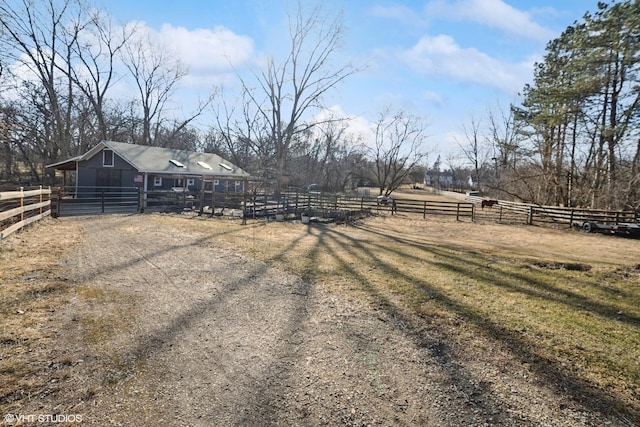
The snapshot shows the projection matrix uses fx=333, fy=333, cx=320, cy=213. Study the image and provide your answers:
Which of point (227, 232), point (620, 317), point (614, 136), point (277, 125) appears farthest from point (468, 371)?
point (277, 125)

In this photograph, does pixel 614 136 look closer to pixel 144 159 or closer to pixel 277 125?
pixel 277 125

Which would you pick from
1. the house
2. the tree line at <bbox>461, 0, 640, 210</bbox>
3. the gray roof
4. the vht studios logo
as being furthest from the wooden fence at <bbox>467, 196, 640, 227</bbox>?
the vht studios logo

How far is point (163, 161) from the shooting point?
23984mm

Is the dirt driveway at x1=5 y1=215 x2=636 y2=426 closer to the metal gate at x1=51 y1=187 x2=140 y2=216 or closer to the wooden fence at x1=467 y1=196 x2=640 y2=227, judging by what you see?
the metal gate at x1=51 y1=187 x2=140 y2=216

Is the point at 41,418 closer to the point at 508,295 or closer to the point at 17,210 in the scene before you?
the point at 508,295

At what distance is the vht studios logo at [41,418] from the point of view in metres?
2.10

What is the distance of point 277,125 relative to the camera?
25.0m

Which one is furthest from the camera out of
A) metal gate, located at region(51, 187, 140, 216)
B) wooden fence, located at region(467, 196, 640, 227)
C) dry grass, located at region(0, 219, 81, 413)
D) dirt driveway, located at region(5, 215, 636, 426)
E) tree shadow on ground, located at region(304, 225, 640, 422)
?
wooden fence, located at region(467, 196, 640, 227)

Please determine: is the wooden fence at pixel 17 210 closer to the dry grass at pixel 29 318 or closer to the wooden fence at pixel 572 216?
the dry grass at pixel 29 318

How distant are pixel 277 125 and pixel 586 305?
22.7 m

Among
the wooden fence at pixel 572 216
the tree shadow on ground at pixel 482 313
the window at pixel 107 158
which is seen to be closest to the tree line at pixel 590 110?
the wooden fence at pixel 572 216

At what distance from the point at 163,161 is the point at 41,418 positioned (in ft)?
79.9

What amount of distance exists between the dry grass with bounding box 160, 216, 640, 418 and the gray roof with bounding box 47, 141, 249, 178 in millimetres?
15064

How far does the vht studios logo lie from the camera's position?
2.10 meters
